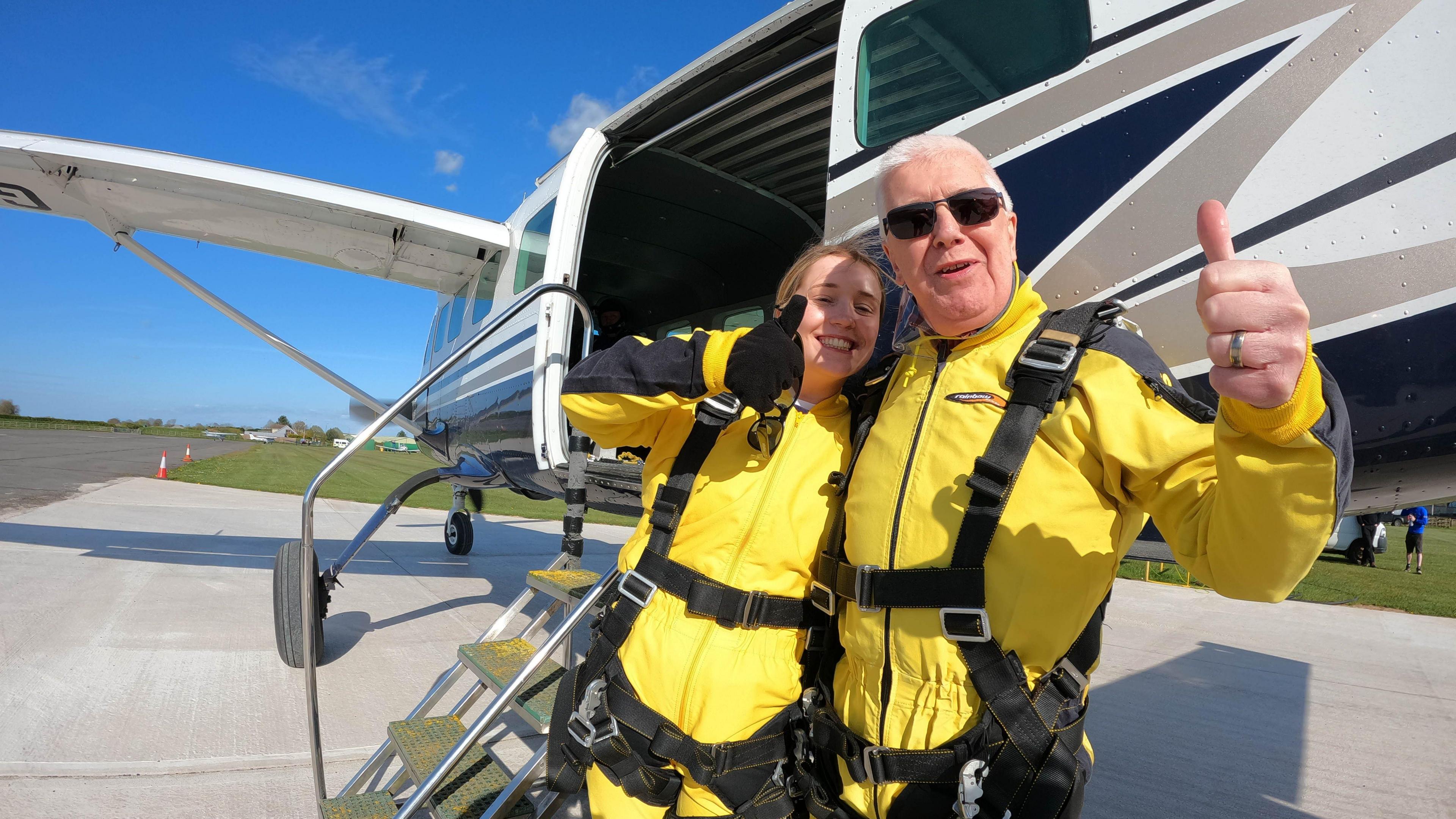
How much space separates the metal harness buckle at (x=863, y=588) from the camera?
123 centimetres

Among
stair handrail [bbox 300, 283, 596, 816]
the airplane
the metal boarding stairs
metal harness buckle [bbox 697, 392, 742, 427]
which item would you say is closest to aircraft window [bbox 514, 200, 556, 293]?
the airplane

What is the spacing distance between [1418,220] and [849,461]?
1.30 metres

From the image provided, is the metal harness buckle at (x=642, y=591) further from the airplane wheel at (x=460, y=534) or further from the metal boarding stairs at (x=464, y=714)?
the airplane wheel at (x=460, y=534)

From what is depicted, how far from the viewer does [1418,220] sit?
1488mm

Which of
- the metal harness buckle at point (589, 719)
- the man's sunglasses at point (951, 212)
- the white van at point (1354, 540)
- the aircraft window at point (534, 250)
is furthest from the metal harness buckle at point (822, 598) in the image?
the white van at point (1354, 540)

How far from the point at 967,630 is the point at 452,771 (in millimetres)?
1854

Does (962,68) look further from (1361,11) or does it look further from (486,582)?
(486,582)

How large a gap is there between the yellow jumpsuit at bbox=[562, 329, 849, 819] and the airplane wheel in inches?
276

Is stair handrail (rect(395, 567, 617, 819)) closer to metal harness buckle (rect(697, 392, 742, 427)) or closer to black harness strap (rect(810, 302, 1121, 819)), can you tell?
metal harness buckle (rect(697, 392, 742, 427))

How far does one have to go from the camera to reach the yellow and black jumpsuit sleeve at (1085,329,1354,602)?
789 mm

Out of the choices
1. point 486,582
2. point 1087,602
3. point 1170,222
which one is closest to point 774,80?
point 1170,222

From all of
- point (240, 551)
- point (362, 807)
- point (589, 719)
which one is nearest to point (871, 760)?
point (589, 719)

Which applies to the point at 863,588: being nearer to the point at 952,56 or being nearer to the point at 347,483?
the point at 952,56

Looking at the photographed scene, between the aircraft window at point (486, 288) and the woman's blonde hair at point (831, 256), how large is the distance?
4.24 m
